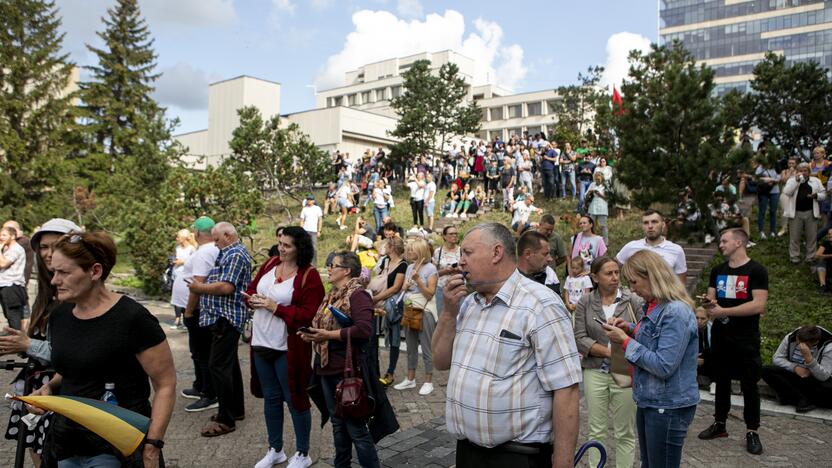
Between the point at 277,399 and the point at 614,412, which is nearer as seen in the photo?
the point at 614,412

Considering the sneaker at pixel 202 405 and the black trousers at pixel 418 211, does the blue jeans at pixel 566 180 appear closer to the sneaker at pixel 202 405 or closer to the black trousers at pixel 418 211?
the black trousers at pixel 418 211

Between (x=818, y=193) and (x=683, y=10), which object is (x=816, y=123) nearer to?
(x=818, y=193)

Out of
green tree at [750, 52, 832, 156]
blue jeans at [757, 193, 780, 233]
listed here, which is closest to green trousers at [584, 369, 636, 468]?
blue jeans at [757, 193, 780, 233]

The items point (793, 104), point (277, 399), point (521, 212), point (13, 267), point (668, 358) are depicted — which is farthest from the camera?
point (793, 104)

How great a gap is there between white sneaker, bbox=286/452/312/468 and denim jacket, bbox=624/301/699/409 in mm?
2643

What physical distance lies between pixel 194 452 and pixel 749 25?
76084 mm

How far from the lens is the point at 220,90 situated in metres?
46.0

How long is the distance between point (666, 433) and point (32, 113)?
35.5m

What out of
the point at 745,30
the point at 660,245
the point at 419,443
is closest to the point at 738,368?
the point at 660,245

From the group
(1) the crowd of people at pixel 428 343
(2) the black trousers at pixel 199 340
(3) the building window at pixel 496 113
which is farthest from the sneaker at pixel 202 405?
(3) the building window at pixel 496 113

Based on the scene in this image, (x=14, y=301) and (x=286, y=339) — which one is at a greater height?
(x=286, y=339)

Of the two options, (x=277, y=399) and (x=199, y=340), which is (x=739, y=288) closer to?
(x=277, y=399)

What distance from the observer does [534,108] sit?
7106 centimetres

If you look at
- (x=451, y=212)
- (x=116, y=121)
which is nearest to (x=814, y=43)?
(x=451, y=212)
